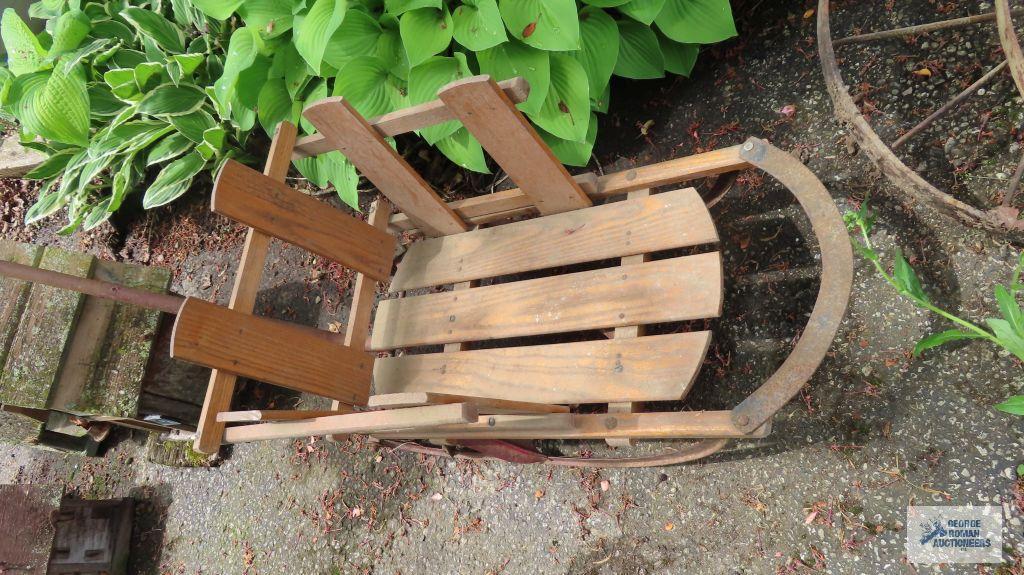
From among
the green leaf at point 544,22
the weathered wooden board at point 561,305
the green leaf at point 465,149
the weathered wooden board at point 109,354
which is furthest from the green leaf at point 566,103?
the weathered wooden board at point 109,354

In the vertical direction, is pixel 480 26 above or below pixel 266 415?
above

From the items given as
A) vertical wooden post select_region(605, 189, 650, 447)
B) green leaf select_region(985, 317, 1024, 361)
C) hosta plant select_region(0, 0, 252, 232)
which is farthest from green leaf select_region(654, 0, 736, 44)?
hosta plant select_region(0, 0, 252, 232)

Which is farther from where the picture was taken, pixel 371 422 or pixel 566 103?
pixel 566 103

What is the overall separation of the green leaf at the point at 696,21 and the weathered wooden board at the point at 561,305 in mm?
790

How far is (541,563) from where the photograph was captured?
2.21 meters

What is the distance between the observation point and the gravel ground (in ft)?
5.78

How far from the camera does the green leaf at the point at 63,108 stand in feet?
9.41

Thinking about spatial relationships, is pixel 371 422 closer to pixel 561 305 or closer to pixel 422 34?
pixel 561 305

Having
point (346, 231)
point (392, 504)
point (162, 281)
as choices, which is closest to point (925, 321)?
point (346, 231)

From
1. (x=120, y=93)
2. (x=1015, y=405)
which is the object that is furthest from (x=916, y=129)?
(x=120, y=93)

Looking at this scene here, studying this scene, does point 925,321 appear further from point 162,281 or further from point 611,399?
point 162,281

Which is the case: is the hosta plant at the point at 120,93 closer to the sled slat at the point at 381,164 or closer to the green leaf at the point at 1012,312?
the sled slat at the point at 381,164

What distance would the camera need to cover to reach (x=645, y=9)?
2131mm

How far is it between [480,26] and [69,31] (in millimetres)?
2168
